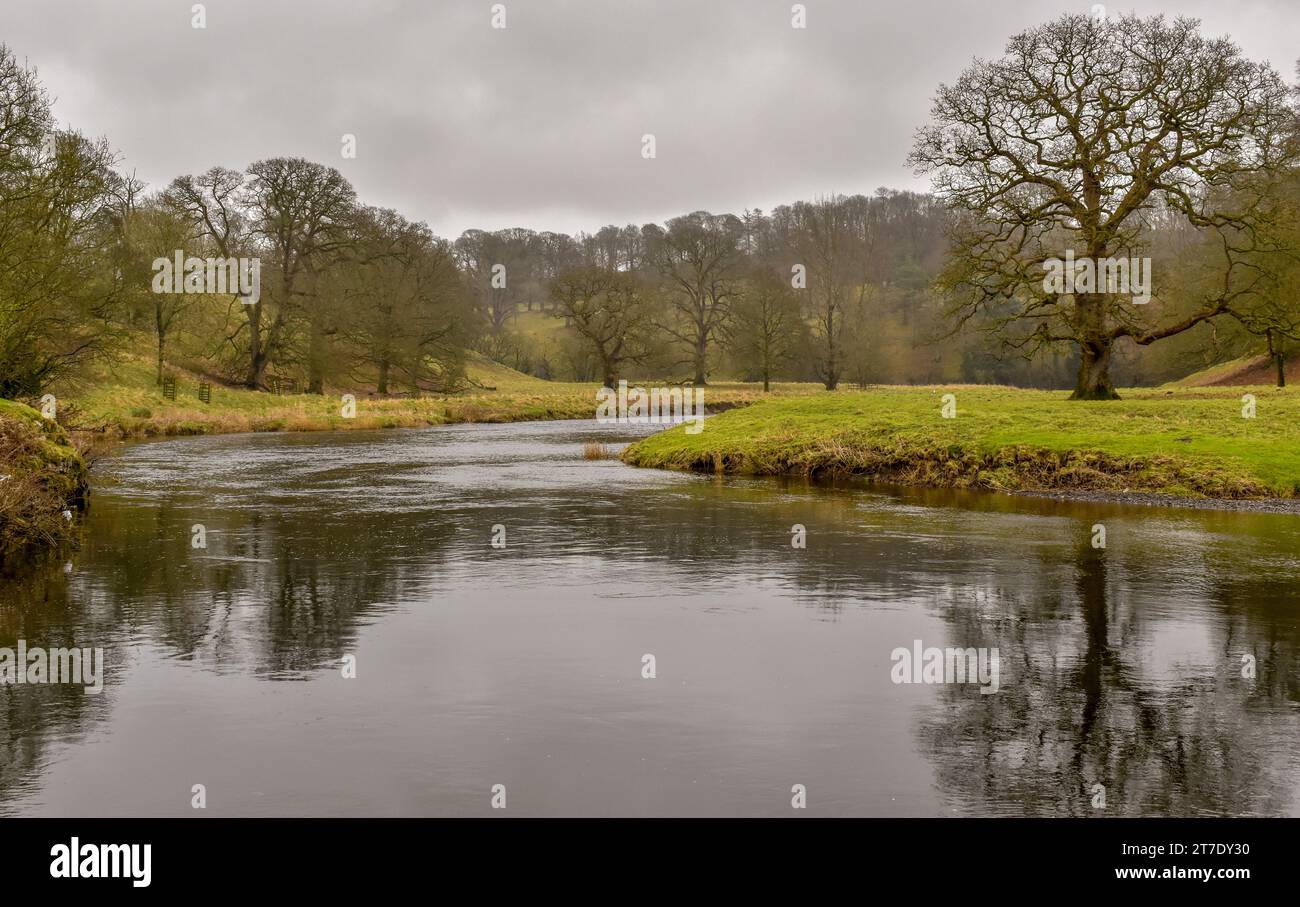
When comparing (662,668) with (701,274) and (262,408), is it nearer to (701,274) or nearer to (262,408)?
(262,408)

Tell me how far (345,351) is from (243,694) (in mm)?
62734

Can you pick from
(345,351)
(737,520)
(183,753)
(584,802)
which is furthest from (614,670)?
(345,351)

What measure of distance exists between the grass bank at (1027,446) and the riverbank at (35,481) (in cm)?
1666

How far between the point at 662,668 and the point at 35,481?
1307 centimetres

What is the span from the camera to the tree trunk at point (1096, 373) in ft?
117

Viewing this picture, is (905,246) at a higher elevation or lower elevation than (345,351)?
higher

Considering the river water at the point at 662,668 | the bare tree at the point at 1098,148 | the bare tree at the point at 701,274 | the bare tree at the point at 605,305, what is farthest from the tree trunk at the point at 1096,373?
the bare tree at the point at 701,274

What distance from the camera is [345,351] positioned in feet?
225

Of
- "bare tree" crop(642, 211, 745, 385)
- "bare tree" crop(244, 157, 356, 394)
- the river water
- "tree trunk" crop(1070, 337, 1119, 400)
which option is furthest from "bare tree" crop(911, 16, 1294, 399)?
"bare tree" crop(642, 211, 745, 385)

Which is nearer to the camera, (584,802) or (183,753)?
(584,802)

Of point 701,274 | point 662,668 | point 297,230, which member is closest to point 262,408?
point 297,230

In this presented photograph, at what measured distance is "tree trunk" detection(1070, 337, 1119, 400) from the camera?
117 feet
